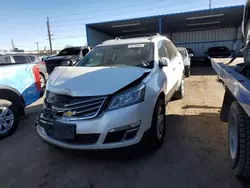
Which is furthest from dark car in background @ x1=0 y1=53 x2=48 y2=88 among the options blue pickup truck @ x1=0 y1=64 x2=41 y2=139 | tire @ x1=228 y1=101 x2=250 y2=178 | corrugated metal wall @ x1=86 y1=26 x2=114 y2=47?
corrugated metal wall @ x1=86 y1=26 x2=114 y2=47

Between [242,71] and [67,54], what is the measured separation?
9.97 meters

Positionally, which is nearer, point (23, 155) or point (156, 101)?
A: point (156, 101)

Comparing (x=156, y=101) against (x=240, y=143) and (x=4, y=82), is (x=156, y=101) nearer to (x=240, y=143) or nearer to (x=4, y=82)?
(x=240, y=143)

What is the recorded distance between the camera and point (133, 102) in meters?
2.44

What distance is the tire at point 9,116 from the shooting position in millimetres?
3734

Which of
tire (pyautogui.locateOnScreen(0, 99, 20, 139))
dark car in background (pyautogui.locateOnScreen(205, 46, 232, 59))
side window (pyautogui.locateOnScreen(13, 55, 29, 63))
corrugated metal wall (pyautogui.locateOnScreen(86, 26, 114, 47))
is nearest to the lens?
tire (pyautogui.locateOnScreen(0, 99, 20, 139))

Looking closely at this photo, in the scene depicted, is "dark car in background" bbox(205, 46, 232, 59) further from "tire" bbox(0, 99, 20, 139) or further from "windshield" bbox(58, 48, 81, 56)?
"tire" bbox(0, 99, 20, 139)

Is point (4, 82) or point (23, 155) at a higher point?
point (4, 82)

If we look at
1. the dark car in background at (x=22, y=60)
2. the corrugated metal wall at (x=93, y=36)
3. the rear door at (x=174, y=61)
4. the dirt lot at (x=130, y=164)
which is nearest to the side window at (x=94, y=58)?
the rear door at (x=174, y=61)

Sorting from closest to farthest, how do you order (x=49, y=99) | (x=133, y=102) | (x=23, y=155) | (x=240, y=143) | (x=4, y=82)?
(x=240, y=143) < (x=133, y=102) < (x=49, y=99) < (x=23, y=155) < (x=4, y=82)

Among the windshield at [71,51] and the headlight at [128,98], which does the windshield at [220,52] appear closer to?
the windshield at [71,51]

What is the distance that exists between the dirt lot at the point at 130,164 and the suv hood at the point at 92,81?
0.79 meters

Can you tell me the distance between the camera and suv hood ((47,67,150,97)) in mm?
2438

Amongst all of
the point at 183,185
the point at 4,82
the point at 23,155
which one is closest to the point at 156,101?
the point at 183,185
